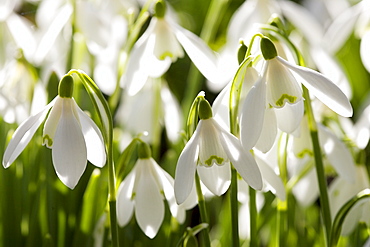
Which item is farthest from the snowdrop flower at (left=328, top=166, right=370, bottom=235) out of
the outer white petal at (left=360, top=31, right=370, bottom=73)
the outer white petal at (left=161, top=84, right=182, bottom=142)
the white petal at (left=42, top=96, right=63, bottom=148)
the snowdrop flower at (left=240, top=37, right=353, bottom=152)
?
the white petal at (left=42, top=96, right=63, bottom=148)

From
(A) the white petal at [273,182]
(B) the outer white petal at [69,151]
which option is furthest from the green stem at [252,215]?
(B) the outer white petal at [69,151]

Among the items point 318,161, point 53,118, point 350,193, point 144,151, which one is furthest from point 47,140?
point 350,193

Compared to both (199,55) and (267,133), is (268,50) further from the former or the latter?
(199,55)

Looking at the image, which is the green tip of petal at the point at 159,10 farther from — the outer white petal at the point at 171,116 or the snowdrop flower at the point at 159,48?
the outer white petal at the point at 171,116

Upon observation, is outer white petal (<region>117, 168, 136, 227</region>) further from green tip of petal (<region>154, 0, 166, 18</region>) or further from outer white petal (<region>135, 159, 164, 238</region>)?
green tip of petal (<region>154, 0, 166, 18</region>)

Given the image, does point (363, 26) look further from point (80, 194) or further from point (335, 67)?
point (80, 194)

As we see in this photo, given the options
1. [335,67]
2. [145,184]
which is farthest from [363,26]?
[145,184]
